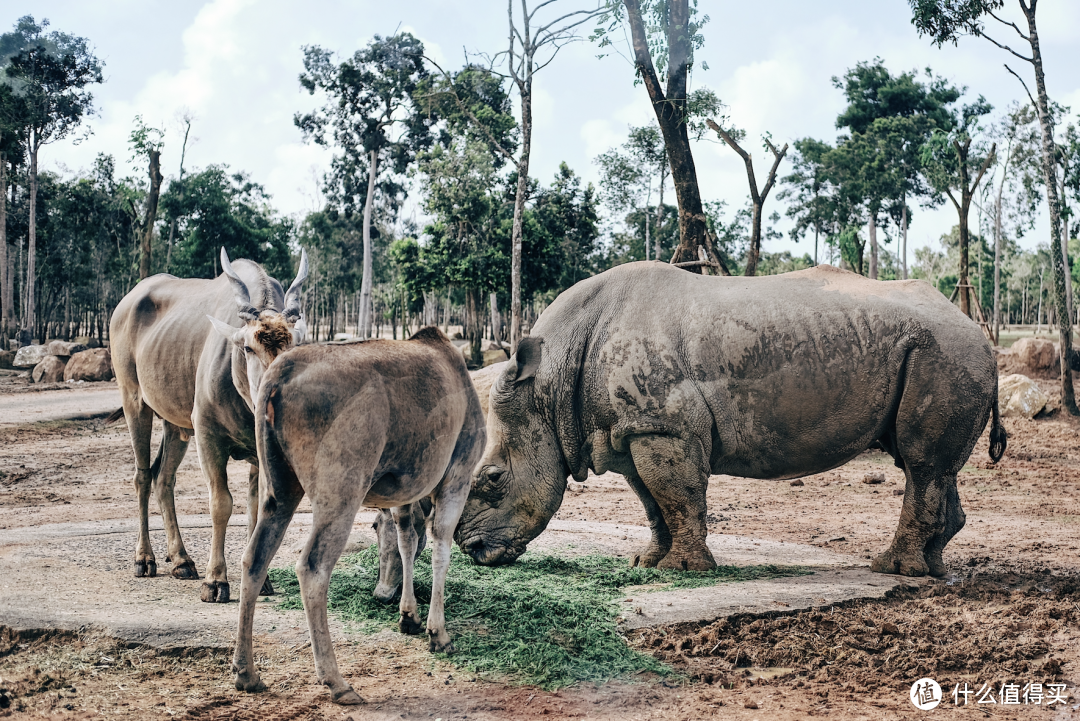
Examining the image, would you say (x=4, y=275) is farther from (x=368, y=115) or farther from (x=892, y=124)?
(x=892, y=124)

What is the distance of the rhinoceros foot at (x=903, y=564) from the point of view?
670 centimetres

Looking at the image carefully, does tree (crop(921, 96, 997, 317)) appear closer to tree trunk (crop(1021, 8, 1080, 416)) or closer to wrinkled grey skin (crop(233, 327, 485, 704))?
tree trunk (crop(1021, 8, 1080, 416))

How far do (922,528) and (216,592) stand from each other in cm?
501

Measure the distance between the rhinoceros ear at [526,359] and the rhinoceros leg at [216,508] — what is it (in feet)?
7.30

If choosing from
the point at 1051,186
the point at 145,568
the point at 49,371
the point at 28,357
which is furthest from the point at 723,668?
the point at 28,357

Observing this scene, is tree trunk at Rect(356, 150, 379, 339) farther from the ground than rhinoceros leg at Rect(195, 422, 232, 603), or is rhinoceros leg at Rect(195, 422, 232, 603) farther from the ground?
tree trunk at Rect(356, 150, 379, 339)

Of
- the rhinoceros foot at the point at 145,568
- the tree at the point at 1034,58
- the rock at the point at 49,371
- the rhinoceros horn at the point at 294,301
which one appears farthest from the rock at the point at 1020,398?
the rock at the point at 49,371

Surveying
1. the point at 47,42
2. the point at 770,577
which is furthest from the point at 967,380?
the point at 47,42

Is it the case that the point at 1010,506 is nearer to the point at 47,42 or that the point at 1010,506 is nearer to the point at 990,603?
the point at 990,603

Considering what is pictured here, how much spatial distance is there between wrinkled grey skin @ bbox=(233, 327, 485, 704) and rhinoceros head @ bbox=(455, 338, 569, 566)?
2.18 meters

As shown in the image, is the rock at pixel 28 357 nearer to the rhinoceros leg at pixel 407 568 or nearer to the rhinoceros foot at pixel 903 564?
the rhinoceros leg at pixel 407 568

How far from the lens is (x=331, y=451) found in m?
4.07

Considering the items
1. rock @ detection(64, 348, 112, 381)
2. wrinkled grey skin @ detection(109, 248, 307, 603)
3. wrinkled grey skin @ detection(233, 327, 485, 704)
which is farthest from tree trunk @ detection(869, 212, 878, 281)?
wrinkled grey skin @ detection(233, 327, 485, 704)

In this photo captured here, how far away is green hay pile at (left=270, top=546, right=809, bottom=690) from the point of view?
4660 millimetres
